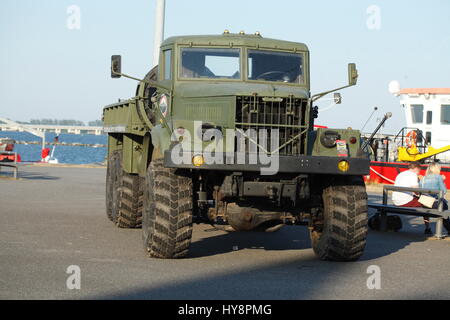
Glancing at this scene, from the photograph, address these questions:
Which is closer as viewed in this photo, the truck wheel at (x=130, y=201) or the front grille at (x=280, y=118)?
the front grille at (x=280, y=118)

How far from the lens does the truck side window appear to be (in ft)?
39.5

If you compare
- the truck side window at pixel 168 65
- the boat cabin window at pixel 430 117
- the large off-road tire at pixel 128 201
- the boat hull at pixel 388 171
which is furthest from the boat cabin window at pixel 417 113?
the truck side window at pixel 168 65

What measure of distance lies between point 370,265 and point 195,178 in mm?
2527

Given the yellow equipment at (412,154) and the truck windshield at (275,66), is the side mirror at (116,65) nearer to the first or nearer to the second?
the truck windshield at (275,66)

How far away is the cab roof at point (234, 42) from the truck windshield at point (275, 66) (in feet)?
0.37

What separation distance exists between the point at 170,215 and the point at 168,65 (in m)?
3.11

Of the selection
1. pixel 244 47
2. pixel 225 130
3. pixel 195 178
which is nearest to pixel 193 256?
pixel 195 178

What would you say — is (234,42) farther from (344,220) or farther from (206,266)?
(206,266)

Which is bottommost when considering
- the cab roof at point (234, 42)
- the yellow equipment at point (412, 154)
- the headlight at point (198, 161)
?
the yellow equipment at point (412, 154)

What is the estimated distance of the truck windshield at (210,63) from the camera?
1178cm

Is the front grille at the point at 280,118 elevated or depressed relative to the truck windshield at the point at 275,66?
depressed

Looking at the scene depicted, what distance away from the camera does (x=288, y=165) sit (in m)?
9.91

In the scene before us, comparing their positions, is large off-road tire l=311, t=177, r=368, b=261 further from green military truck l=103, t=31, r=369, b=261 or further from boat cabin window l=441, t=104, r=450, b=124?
boat cabin window l=441, t=104, r=450, b=124

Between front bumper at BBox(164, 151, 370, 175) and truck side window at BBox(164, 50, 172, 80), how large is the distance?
8.39 ft
